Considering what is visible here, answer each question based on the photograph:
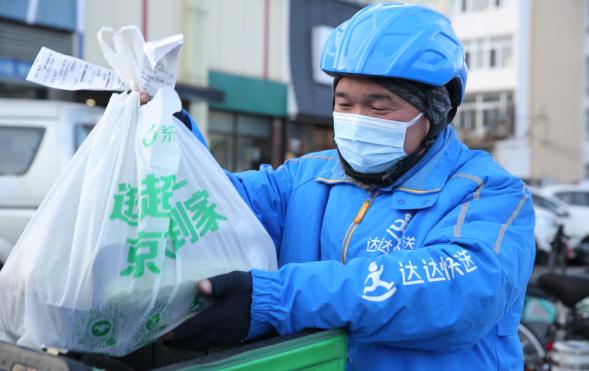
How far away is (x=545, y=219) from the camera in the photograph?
12039 mm

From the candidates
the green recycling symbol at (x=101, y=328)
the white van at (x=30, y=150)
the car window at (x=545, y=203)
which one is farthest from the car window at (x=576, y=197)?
the green recycling symbol at (x=101, y=328)

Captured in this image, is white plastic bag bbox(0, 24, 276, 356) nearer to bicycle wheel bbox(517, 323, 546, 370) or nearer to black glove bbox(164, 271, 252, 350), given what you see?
black glove bbox(164, 271, 252, 350)

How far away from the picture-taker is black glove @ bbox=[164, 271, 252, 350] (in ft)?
3.96

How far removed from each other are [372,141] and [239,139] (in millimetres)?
13485

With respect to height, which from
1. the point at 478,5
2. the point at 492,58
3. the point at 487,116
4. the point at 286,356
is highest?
the point at 478,5

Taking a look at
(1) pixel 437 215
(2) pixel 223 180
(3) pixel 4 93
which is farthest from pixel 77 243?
(3) pixel 4 93

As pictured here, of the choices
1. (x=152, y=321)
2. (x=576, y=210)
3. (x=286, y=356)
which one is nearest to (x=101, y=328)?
(x=152, y=321)

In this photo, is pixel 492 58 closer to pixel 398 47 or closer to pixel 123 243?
pixel 398 47

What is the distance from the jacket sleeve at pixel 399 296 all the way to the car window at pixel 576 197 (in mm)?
13561

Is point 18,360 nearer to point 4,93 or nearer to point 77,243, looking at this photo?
point 77,243

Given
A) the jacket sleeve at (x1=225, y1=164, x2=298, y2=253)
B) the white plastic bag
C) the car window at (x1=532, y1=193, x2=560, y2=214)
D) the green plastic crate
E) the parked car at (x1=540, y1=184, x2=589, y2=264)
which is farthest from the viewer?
the parked car at (x1=540, y1=184, x2=589, y2=264)

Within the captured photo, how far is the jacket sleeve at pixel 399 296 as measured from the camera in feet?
4.03

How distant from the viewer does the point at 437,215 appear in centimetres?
141

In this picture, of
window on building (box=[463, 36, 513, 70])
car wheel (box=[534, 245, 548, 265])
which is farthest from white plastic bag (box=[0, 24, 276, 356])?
window on building (box=[463, 36, 513, 70])
